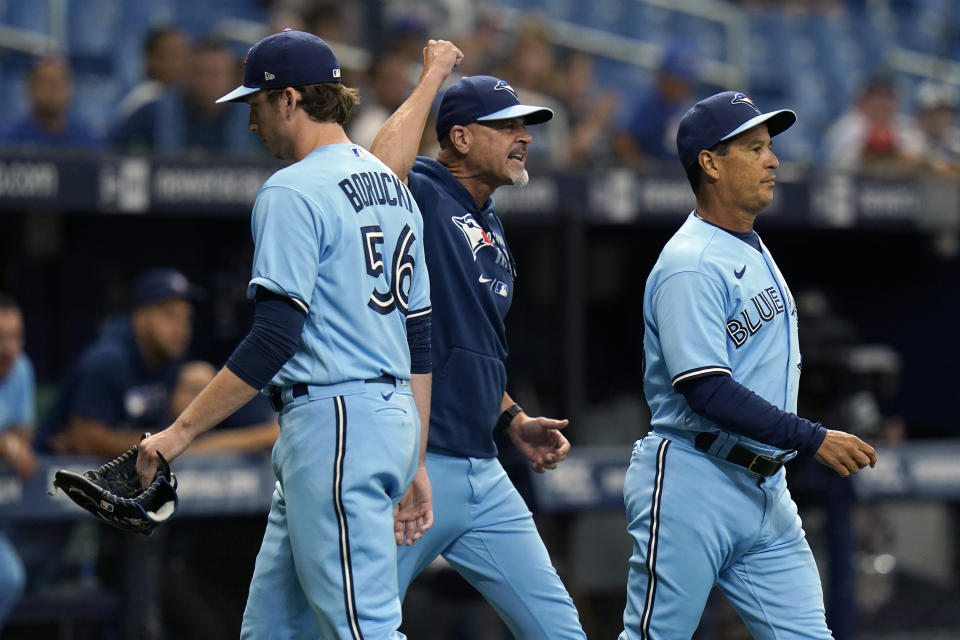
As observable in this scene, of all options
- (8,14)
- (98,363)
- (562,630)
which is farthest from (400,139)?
(8,14)

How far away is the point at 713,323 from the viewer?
331 centimetres

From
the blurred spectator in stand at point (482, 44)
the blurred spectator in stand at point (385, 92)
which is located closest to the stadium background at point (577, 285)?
the blurred spectator in stand at point (482, 44)

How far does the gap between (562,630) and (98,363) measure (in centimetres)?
300

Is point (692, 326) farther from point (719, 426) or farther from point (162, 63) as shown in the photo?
point (162, 63)

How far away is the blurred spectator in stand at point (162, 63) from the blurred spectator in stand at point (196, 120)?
169 millimetres

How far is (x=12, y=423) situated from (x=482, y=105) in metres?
2.93

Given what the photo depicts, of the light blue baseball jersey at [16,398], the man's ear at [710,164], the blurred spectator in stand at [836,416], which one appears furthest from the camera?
the blurred spectator in stand at [836,416]

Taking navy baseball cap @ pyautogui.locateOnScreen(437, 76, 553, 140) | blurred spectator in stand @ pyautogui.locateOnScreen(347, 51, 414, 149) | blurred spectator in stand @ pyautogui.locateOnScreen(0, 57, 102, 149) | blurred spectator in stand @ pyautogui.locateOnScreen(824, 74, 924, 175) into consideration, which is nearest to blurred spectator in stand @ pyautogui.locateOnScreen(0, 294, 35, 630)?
blurred spectator in stand @ pyautogui.locateOnScreen(0, 57, 102, 149)

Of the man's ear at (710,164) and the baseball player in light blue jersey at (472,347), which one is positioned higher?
the man's ear at (710,164)

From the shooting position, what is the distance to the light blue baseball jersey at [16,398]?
5688 mm

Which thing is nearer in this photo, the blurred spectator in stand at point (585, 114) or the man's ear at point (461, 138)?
the man's ear at point (461, 138)

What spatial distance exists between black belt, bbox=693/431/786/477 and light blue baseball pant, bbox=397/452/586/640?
1.72 feet

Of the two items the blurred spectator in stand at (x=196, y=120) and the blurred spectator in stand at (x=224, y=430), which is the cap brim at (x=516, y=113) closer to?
the blurred spectator in stand at (x=224, y=430)

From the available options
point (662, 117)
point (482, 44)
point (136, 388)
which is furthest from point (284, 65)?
point (482, 44)
